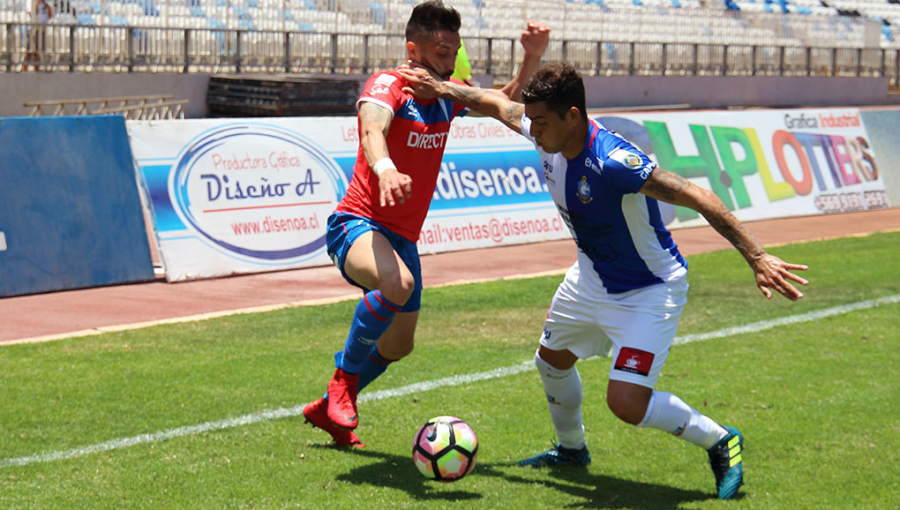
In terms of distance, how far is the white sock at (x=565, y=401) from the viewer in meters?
5.04

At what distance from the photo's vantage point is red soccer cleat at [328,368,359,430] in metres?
5.16

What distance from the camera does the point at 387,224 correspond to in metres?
5.32

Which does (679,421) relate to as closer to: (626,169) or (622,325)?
(622,325)

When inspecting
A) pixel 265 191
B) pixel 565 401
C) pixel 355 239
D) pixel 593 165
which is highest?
pixel 593 165

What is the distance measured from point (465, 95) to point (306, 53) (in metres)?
18.8

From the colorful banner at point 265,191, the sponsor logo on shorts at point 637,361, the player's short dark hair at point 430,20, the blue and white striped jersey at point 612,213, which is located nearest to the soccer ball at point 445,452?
the sponsor logo on shorts at point 637,361

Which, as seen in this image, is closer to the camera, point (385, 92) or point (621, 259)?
point (621, 259)

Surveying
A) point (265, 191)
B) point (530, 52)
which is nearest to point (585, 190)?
point (530, 52)

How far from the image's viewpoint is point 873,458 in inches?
207

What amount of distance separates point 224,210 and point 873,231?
9980 millimetres

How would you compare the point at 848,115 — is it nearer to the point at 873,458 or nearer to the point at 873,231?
the point at 873,231

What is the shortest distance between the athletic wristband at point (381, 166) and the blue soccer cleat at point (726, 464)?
1999 mm

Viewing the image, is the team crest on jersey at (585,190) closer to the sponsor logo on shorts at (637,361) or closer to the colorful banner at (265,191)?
the sponsor logo on shorts at (637,361)

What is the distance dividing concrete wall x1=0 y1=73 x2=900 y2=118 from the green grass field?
12677mm
